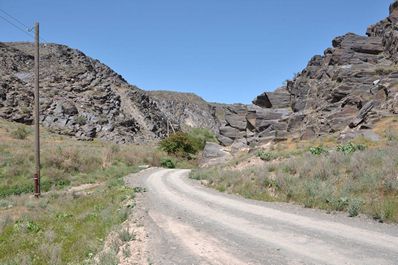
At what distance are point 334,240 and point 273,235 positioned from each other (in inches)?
61.2

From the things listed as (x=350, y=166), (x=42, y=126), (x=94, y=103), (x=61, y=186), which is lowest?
(x=61, y=186)

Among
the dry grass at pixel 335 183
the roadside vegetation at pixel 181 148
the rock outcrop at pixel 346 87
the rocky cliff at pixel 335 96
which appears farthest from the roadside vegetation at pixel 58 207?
the rock outcrop at pixel 346 87

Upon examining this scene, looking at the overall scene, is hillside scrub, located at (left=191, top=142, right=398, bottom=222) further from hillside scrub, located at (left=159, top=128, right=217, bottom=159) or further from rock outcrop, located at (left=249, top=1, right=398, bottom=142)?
hillside scrub, located at (left=159, top=128, right=217, bottom=159)

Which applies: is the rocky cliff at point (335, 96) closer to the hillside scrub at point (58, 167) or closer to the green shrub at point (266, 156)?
the green shrub at point (266, 156)

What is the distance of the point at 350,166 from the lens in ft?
53.4

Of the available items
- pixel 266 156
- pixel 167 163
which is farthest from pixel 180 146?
pixel 266 156

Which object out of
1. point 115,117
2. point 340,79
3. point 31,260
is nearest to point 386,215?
point 31,260

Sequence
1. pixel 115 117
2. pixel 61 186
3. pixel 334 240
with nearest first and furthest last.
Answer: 1. pixel 334 240
2. pixel 61 186
3. pixel 115 117

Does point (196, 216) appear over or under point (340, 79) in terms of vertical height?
under

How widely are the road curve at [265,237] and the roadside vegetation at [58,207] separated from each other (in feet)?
6.06

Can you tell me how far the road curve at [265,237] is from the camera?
7832mm

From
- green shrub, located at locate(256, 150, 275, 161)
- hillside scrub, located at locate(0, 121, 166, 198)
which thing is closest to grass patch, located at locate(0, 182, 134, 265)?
green shrub, located at locate(256, 150, 275, 161)

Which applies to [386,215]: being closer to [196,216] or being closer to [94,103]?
[196,216]

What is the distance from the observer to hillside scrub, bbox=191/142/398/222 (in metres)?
12.3
